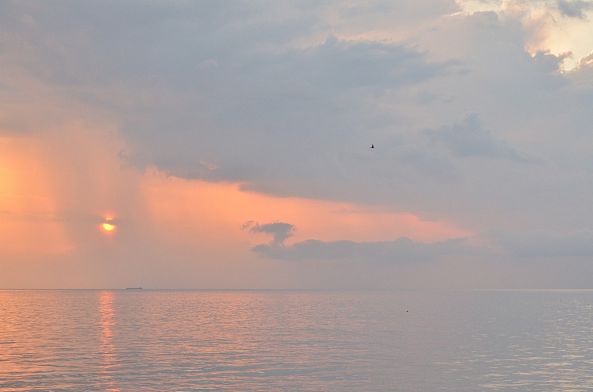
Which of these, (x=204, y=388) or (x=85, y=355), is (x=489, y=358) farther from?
(x=85, y=355)

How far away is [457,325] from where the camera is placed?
13988 centimetres

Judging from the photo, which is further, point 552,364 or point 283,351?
point 283,351

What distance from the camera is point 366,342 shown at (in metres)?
99.9

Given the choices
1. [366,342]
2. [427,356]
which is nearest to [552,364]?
[427,356]

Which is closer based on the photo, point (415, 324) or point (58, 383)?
point (58, 383)

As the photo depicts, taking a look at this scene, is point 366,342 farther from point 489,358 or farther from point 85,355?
point 85,355

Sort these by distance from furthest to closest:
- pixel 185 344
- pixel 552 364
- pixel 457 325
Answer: pixel 457 325 < pixel 185 344 < pixel 552 364

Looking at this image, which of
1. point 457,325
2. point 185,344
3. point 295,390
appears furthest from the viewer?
point 457,325

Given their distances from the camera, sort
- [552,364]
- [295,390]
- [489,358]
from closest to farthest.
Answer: [295,390], [552,364], [489,358]

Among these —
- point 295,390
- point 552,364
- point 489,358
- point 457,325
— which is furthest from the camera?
point 457,325

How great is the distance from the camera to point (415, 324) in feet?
463

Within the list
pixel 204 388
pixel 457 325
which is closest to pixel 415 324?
pixel 457 325

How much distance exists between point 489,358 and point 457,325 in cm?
5904

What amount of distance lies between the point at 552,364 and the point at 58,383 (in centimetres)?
5500
